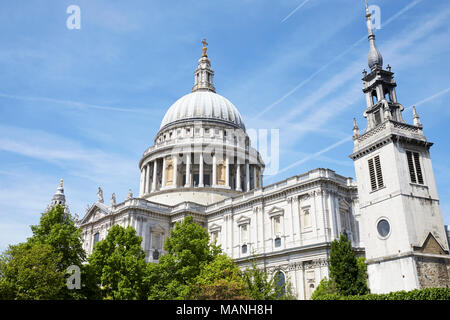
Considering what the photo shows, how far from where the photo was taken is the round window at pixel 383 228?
106 ft

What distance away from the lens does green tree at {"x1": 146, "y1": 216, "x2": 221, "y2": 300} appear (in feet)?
121

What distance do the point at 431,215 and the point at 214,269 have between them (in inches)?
725

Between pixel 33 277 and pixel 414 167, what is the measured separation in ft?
105

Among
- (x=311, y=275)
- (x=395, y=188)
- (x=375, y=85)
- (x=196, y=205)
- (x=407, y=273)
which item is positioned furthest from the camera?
(x=196, y=205)

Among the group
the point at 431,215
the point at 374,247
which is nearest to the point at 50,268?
the point at 374,247

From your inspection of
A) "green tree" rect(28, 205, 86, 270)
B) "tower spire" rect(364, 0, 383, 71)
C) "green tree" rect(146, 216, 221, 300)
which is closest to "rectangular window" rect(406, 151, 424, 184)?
"tower spire" rect(364, 0, 383, 71)

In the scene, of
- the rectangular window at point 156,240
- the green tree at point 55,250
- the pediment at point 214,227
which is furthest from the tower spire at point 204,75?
the green tree at point 55,250

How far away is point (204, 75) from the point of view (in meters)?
91.3

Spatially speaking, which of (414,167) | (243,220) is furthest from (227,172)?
(414,167)

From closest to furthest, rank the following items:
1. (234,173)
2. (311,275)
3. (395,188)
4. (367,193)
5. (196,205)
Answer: (395,188) < (367,193) < (311,275) < (196,205) < (234,173)

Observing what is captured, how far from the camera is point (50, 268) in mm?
33125

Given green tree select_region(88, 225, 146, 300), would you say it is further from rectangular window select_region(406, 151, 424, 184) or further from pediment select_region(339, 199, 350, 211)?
rectangular window select_region(406, 151, 424, 184)

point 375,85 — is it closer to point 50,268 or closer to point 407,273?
point 407,273

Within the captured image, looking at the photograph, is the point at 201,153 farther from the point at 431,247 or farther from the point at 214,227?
the point at 431,247
